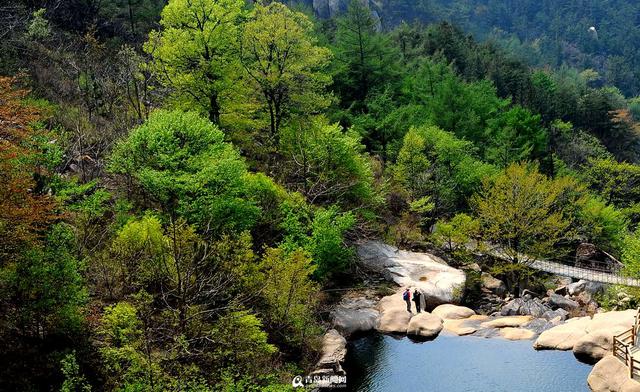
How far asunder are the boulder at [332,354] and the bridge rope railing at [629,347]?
12.7 metres

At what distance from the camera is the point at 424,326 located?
32.8m

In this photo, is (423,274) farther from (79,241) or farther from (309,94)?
(79,241)

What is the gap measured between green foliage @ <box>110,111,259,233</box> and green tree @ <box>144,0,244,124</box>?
660cm

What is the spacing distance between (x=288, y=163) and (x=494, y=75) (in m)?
64.5

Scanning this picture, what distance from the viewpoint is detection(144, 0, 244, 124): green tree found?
3694 cm

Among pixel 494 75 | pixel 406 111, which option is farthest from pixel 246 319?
pixel 494 75

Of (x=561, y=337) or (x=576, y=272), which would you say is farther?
(x=576, y=272)

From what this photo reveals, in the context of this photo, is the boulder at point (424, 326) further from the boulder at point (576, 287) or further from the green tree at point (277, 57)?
the green tree at point (277, 57)

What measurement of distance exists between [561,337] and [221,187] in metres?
20.0

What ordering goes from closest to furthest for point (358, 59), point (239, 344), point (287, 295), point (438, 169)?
point (239, 344), point (287, 295), point (438, 169), point (358, 59)

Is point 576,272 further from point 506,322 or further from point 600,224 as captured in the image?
point 506,322

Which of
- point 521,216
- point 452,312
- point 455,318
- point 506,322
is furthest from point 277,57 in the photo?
point 506,322

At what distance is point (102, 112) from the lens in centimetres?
4162

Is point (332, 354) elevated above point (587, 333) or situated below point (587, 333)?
below
